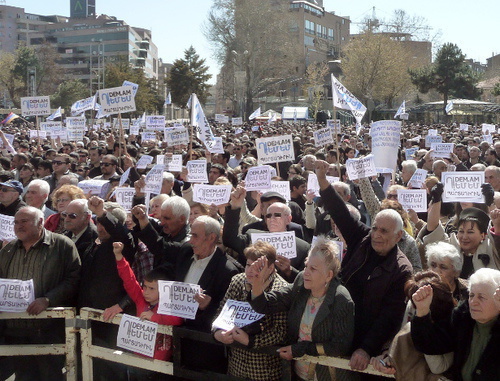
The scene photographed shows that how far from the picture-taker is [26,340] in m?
5.21

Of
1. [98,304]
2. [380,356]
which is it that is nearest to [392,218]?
[380,356]

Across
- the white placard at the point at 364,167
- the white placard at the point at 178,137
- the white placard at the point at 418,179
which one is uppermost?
the white placard at the point at 178,137

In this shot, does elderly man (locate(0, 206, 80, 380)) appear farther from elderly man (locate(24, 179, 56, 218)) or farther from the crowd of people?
elderly man (locate(24, 179, 56, 218))

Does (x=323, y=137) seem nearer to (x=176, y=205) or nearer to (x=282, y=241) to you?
(x=176, y=205)

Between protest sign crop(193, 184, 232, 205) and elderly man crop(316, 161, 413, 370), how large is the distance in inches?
90.5

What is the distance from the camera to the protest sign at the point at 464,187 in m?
6.70

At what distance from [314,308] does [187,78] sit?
7058cm

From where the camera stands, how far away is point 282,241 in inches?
200

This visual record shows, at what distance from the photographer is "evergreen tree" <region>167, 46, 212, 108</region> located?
7281 centimetres

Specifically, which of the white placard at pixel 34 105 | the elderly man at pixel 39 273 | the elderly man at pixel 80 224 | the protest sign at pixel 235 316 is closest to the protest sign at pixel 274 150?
the elderly man at pixel 80 224

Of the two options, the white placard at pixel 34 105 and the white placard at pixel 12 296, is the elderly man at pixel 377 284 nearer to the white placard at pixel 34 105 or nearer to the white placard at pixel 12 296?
the white placard at pixel 12 296

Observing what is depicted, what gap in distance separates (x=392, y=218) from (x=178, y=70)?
232 ft

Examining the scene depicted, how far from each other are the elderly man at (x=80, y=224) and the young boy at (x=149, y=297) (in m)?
0.76

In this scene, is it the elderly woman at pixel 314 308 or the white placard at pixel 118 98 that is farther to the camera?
the white placard at pixel 118 98
